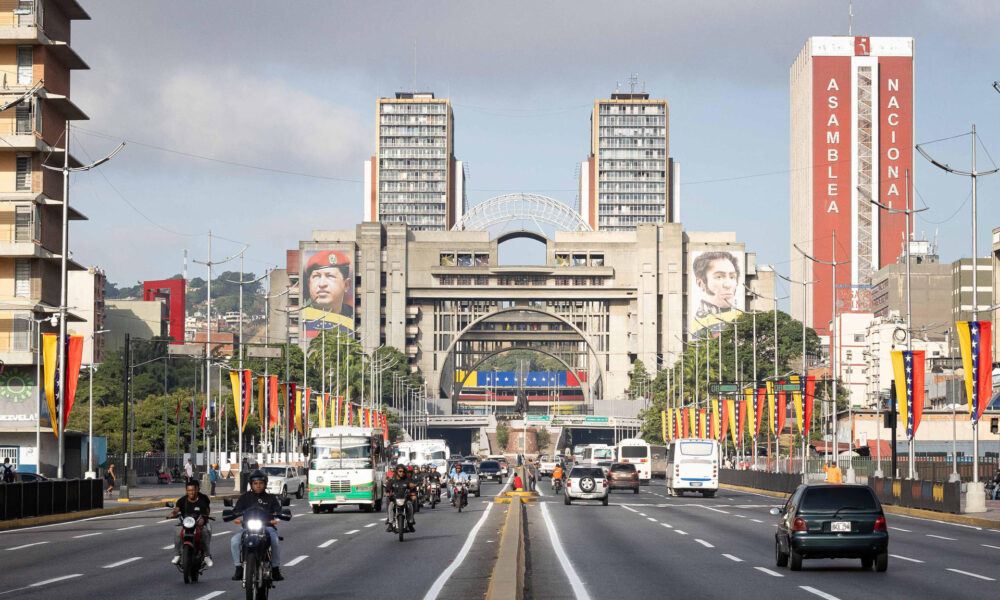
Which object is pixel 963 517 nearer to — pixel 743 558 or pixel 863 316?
pixel 743 558

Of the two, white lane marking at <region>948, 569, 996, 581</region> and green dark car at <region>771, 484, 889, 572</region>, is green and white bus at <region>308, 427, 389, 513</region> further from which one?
white lane marking at <region>948, 569, 996, 581</region>

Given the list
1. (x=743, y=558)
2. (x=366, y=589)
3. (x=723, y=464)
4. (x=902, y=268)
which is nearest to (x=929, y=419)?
(x=723, y=464)

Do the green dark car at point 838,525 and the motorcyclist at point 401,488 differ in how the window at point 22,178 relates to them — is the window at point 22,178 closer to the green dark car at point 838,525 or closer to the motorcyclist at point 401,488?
the motorcyclist at point 401,488

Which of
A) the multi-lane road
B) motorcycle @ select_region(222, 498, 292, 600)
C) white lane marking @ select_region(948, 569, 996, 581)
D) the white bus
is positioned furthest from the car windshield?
the white bus

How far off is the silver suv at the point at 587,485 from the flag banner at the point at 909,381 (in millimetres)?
12035

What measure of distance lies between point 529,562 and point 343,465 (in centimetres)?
2269

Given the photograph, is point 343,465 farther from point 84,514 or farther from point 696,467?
point 696,467

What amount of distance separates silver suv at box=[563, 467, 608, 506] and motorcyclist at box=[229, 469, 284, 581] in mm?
35903

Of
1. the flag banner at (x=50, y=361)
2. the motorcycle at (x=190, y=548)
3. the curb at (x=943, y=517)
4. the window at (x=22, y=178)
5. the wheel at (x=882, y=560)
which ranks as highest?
the window at (x=22, y=178)

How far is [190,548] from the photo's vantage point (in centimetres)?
2005

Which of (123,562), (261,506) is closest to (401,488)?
(123,562)

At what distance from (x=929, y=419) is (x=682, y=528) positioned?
271 ft

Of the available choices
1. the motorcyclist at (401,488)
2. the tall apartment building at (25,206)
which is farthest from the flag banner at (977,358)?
the tall apartment building at (25,206)

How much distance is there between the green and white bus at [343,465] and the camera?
45.2m
